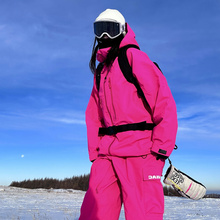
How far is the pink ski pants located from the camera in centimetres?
274

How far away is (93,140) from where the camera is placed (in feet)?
10.9

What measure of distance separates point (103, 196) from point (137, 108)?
0.88m

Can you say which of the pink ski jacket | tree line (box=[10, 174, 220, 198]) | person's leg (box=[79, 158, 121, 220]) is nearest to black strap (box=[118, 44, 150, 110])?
the pink ski jacket

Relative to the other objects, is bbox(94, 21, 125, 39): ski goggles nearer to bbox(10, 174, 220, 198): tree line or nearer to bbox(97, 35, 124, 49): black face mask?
bbox(97, 35, 124, 49): black face mask

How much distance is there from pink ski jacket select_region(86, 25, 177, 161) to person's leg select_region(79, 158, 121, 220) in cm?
19

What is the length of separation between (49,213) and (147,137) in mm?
4494

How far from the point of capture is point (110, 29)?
128 inches

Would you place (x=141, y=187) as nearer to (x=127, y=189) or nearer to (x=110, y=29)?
(x=127, y=189)

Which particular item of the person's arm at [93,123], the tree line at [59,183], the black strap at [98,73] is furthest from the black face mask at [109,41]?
the tree line at [59,183]

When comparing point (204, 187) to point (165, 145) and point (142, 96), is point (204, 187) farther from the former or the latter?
point (142, 96)

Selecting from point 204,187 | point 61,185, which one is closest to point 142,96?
point 204,187

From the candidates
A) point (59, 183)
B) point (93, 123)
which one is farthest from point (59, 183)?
point (93, 123)

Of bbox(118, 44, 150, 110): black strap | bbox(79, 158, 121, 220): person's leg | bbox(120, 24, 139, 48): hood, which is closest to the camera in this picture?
bbox(79, 158, 121, 220): person's leg

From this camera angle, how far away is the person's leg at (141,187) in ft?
8.96
